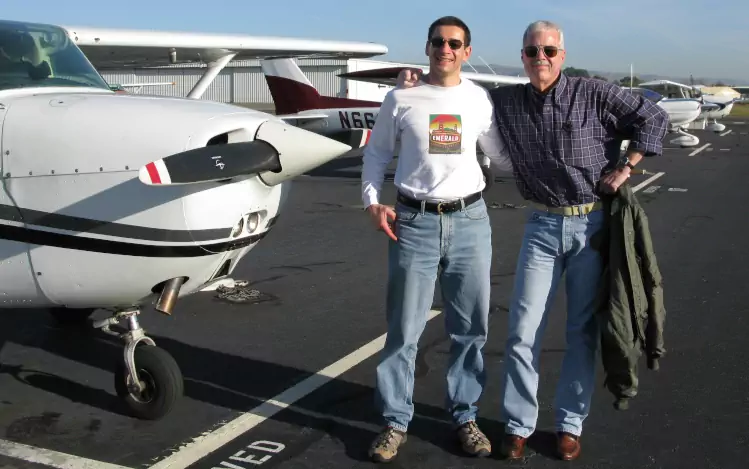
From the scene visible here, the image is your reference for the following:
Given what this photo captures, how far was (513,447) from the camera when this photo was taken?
10.4 feet

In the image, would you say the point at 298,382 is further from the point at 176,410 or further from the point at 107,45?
the point at 107,45

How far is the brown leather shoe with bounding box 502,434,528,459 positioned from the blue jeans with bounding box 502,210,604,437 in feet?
0.08

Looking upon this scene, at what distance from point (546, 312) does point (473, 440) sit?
0.62m

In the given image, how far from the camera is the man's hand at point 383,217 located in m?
3.07

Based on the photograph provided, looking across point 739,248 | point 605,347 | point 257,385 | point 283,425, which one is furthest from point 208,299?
point 739,248

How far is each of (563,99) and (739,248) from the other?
18.3 feet

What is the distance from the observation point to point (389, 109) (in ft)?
10.2

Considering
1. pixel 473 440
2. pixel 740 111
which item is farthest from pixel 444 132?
pixel 740 111

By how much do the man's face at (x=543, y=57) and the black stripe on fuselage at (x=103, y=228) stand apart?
4.68 feet

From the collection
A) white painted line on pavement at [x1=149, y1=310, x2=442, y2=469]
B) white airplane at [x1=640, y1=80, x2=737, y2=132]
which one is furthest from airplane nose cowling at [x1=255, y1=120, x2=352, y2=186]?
white airplane at [x1=640, y1=80, x2=737, y2=132]

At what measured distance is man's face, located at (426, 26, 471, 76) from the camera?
302cm

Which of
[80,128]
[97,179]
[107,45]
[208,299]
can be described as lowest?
[208,299]

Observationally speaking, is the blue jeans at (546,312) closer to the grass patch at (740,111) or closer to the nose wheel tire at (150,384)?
the nose wheel tire at (150,384)

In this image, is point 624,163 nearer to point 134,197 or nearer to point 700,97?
point 134,197
